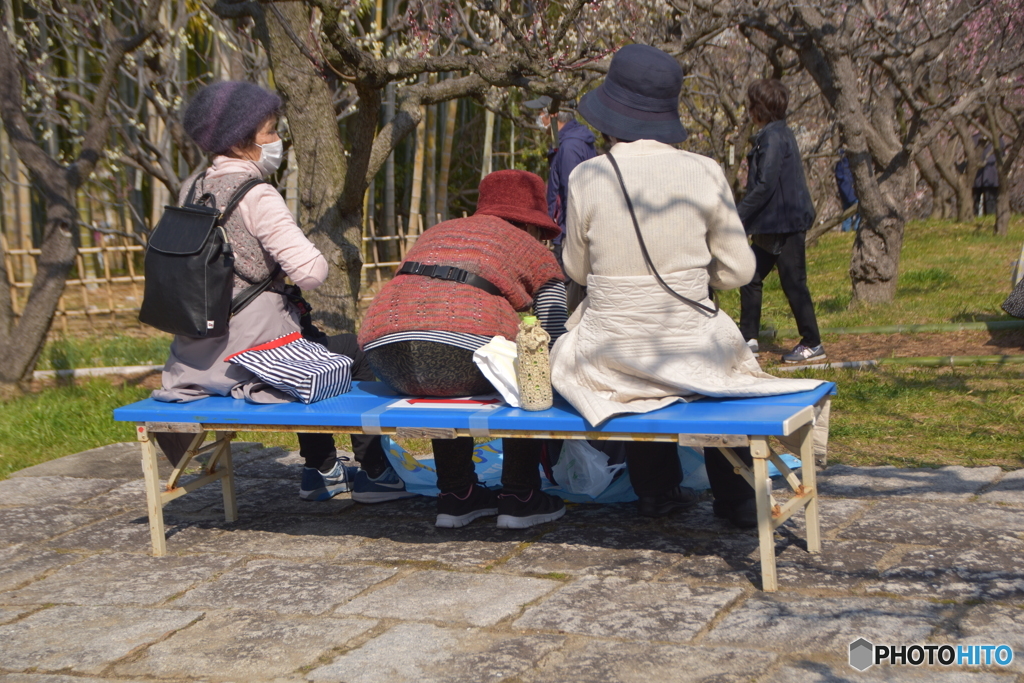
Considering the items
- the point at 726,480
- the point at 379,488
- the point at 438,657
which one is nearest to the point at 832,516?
the point at 726,480

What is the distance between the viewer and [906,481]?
169 inches

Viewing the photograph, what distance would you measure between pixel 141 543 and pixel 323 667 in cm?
167

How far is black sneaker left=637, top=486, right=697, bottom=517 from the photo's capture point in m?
3.94

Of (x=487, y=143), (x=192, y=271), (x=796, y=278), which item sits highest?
(x=487, y=143)

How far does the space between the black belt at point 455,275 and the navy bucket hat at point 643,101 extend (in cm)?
70

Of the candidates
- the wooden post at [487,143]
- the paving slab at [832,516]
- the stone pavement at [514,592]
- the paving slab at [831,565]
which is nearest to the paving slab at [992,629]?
the stone pavement at [514,592]

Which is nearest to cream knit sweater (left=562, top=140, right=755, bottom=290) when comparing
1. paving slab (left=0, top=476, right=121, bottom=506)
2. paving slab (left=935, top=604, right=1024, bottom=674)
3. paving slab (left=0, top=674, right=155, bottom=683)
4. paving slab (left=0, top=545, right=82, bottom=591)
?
paving slab (left=935, top=604, right=1024, bottom=674)

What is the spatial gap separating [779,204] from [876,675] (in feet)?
15.2

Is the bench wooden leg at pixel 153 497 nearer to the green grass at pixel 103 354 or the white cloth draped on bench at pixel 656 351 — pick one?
the white cloth draped on bench at pixel 656 351

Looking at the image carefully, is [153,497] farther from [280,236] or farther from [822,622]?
[822,622]

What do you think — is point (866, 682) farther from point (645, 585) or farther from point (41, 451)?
point (41, 451)

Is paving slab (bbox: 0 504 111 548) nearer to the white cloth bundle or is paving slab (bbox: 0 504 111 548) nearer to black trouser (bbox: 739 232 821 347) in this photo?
the white cloth bundle

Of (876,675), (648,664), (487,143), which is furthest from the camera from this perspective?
(487,143)

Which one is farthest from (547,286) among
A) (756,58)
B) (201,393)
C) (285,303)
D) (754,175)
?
(756,58)
